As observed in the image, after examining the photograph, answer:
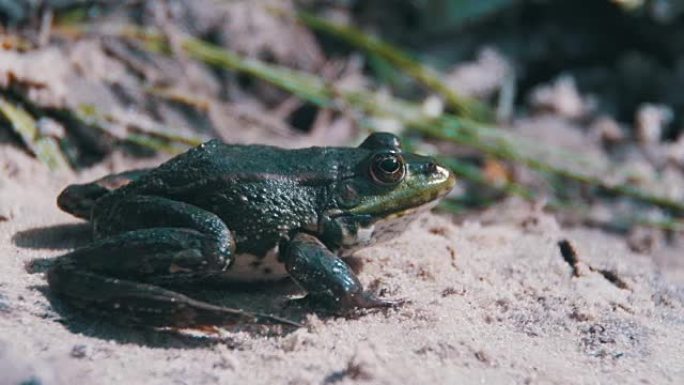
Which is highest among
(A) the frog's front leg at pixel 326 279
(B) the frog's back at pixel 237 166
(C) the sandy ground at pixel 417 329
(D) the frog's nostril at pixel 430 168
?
(D) the frog's nostril at pixel 430 168

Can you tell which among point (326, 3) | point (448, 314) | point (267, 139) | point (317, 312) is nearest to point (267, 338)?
point (317, 312)

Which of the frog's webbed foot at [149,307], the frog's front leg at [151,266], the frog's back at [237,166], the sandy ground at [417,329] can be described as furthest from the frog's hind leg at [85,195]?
the frog's webbed foot at [149,307]

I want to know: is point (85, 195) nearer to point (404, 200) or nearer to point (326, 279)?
point (326, 279)

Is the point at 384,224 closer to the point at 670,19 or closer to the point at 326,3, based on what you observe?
the point at 326,3

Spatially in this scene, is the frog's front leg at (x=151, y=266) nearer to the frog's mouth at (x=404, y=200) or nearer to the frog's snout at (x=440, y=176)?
the frog's mouth at (x=404, y=200)

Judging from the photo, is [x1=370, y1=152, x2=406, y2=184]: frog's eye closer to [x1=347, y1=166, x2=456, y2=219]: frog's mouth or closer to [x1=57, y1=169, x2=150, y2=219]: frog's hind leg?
[x1=347, y1=166, x2=456, y2=219]: frog's mouth

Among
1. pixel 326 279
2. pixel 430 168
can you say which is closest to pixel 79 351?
pixel 326 279
